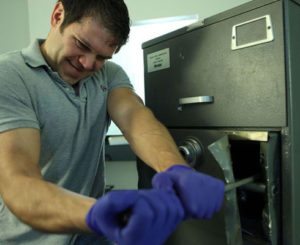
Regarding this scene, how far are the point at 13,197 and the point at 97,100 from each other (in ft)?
1.45

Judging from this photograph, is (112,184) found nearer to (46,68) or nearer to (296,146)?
(46,68)

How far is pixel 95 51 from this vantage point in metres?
0.87

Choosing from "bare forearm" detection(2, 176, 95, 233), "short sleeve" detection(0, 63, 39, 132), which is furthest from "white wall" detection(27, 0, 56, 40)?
"bare forearm" detection(2, 176, 95, 233)

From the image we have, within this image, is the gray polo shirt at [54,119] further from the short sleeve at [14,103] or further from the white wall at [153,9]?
the white wall at [153,9]

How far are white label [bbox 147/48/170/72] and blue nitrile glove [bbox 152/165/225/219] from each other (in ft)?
1.64

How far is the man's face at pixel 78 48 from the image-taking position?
847 mm

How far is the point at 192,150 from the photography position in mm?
872

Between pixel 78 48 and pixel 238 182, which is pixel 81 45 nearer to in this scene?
pixel 78 48

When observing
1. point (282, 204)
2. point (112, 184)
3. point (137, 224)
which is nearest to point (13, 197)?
point (137, 224)

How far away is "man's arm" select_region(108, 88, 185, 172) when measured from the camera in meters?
0.80

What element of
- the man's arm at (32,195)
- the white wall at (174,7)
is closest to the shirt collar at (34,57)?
the man's arm at (32,195)

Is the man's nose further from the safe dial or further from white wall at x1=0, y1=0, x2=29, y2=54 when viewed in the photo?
white wall at x1=0, y1=0, x2=29, y2=54

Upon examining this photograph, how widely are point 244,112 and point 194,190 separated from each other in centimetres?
31

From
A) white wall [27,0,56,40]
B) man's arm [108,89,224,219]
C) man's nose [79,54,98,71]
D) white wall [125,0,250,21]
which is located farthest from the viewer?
white wall [27,0,56,40]
